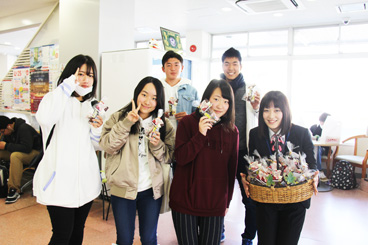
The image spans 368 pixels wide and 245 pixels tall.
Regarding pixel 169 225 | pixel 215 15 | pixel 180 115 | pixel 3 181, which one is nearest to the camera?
pixel 180 115

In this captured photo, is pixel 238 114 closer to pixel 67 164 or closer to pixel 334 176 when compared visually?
pixel 67 164

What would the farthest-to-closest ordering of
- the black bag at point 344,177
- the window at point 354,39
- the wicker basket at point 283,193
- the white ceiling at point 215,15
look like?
the window at point 354,39 → the white ceiling at point 215,15 → the black bag at point 344,177 → the wicker basket at point 283,193

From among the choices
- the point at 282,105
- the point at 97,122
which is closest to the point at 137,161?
the point at 97,122

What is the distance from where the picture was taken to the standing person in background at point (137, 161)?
1856mm

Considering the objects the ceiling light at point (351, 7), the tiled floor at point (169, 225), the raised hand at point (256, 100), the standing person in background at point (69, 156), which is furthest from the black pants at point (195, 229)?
the ceiling light at point (351, 7)

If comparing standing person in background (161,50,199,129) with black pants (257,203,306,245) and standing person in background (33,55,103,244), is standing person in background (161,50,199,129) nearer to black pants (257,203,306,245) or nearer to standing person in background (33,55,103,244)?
standing person in background (33,55,103,244)

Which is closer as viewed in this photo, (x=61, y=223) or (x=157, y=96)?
(x=61, y=223)

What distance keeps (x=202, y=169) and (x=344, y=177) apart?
15.3 feet

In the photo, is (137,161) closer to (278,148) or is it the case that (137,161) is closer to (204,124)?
(204,124)

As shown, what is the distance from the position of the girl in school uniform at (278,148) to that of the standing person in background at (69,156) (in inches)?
40.1

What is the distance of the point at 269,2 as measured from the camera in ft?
17.0

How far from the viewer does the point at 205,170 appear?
187 centimetres

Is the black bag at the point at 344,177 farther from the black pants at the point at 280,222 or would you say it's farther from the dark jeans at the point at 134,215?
the dark jeans at the point at 134,215

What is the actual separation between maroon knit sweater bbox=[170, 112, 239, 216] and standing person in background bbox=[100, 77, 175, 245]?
143 mm
